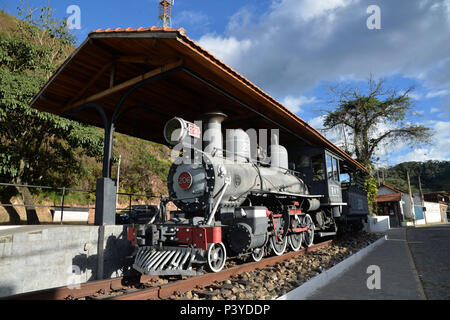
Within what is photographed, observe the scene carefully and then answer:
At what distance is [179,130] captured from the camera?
232 inches

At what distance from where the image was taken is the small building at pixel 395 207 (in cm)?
3378

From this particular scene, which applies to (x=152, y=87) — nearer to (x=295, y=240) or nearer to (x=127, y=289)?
(x=127, y=289)

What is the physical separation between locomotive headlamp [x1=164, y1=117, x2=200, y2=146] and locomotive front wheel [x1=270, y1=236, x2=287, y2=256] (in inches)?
129

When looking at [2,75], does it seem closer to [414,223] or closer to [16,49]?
[16,49]

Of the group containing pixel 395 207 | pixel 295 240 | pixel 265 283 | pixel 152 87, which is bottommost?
pixel 265 283

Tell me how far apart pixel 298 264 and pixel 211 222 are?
260 centimetres

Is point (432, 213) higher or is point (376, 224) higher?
point (432, 213)

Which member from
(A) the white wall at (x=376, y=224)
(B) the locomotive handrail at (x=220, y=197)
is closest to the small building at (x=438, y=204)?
(A) the white wall at (x=376, y=224)

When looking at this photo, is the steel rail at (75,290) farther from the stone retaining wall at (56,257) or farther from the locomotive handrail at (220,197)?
the locomotive handrail at (220,197)

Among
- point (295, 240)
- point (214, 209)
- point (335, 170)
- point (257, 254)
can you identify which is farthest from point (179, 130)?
point (335, 170)

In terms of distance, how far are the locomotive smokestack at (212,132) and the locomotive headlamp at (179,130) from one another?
26.8 inches

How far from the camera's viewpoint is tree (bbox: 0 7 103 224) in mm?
10688

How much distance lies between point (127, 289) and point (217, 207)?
218 cm
